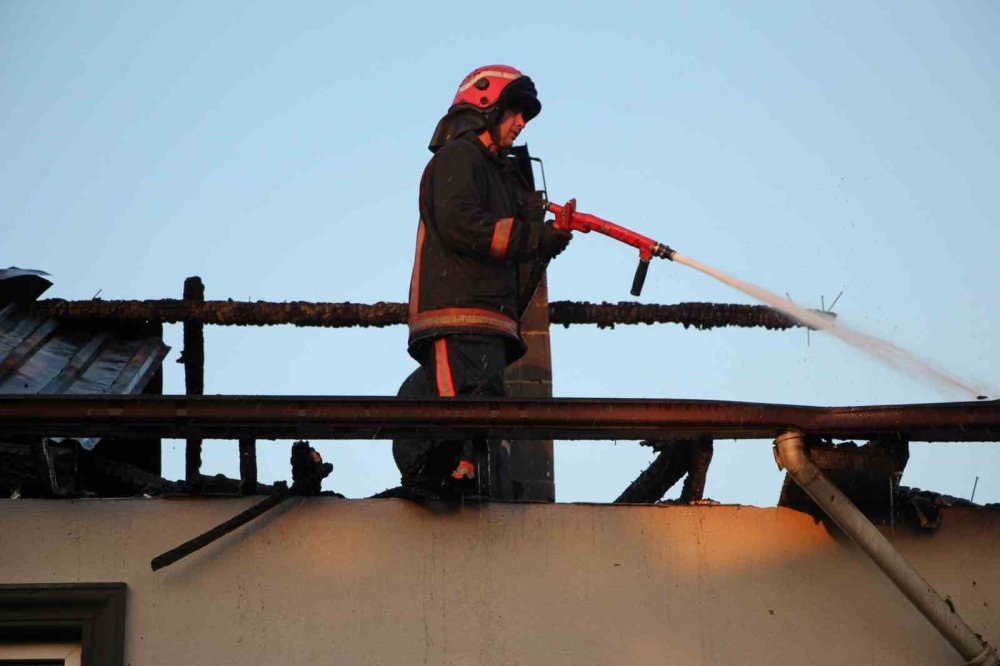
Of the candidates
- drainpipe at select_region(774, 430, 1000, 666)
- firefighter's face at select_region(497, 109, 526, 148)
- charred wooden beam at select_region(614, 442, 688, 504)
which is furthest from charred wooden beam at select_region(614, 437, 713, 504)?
firefighter's face at select_region(497, 109, 526, 148)

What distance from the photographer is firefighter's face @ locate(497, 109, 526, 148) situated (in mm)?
7965

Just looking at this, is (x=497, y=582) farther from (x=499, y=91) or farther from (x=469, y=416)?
(x=499, y=91)

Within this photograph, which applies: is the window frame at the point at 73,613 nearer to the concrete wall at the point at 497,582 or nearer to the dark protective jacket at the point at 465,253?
the concrete wall at the point at 497,582

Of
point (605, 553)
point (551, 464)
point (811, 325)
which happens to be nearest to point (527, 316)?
point (551, 464)

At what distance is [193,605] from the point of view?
6152 millimetres

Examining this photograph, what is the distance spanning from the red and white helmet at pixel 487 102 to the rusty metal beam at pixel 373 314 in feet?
5.09

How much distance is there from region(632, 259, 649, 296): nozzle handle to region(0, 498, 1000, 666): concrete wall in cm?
197

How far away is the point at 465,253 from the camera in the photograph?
7555 millimetres

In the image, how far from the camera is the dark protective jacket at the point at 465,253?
7477 mm

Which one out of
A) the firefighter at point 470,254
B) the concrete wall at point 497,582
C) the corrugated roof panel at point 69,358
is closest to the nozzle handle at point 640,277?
the firefighter at point 470,254

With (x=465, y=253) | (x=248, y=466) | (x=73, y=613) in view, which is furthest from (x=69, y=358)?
(x=73, y=613)

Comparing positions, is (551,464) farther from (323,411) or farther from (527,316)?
(323,411)

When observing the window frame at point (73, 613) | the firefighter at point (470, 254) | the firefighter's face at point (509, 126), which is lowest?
the window frame at point (73, 613)

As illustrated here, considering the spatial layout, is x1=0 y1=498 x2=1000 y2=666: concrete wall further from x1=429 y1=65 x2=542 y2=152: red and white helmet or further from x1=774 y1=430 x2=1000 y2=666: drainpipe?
x1=429 y1=65 x2=542 y2=152: red and white helmet
